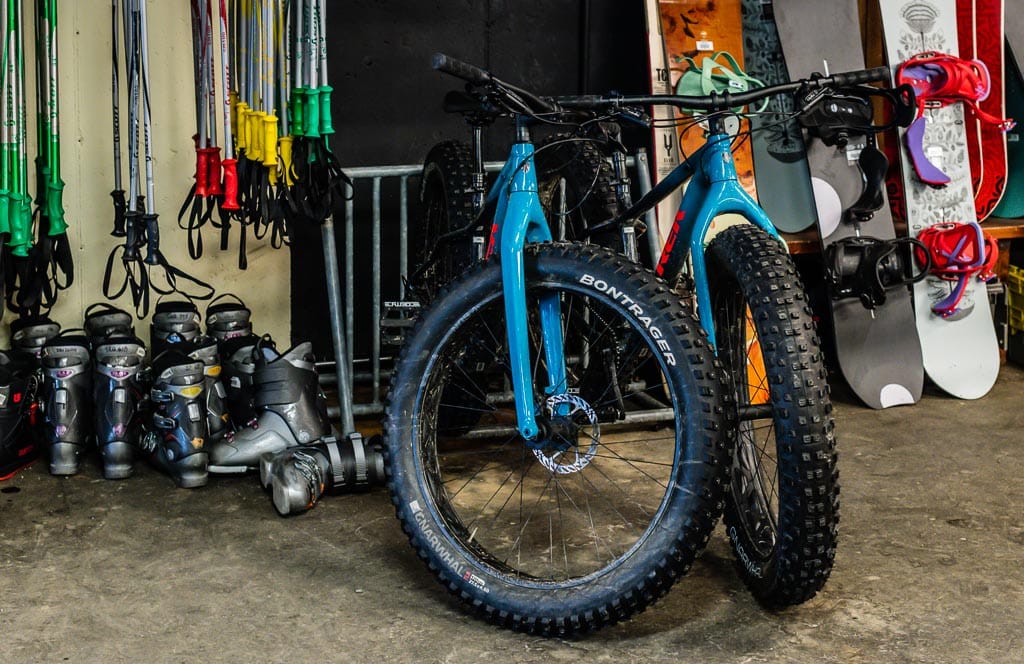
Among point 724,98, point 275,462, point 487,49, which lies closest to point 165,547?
point 275,462

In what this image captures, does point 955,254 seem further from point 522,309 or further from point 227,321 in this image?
point 227,321

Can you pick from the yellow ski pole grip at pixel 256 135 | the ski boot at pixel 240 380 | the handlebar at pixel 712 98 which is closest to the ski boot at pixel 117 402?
the ski boot at pixel 240 380

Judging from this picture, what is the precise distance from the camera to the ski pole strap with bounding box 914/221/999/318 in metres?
3.78

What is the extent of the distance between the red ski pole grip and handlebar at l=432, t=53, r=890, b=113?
3.53ft

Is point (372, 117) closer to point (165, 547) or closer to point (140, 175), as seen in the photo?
point (140, 175)

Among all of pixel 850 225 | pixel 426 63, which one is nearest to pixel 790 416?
pixel 850 225

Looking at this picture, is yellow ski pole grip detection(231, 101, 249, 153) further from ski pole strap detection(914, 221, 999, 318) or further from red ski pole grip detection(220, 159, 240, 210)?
ski pole strap detection(914, 221, 999, 318)

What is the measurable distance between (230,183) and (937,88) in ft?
8.04

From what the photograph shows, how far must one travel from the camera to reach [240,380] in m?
3.13

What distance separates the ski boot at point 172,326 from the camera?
10.6 feet

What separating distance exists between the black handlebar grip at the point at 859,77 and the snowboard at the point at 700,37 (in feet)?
5.11

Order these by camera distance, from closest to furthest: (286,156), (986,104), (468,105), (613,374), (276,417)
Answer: (468,105) → (613,374) → (276,417) → (286,156) → (986,104)

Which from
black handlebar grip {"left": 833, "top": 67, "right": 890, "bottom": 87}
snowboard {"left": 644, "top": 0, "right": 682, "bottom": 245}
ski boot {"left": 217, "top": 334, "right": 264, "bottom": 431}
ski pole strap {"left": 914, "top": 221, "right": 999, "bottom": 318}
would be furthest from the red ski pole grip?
ski pole strap {"left": 914, "top": 221, "right": 999, "bottom": 318}

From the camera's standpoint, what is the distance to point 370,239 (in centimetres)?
389
